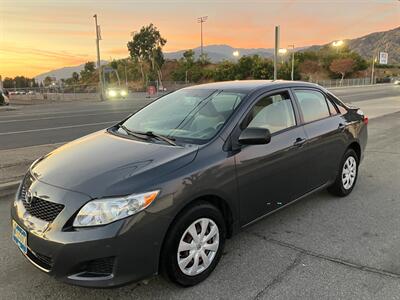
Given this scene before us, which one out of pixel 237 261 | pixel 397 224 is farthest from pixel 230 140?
pixel 397 224

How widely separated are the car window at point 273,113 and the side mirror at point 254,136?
0.23 m

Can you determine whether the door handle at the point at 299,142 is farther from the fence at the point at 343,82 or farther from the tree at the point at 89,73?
the tree at the point at 89,73

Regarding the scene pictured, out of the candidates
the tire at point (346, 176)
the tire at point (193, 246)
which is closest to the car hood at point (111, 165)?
the tire at point (193, 246)

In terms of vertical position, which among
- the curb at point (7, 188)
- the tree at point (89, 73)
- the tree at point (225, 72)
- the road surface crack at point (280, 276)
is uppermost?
the tree at point (89, 73)

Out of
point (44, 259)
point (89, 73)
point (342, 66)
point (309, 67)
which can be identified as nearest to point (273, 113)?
point (44, 259)

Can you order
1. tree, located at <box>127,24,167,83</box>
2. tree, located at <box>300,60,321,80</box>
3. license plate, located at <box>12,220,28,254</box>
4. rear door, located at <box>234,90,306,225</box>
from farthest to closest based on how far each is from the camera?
tree, located at <box>300,60,321,80</box>
tree, located at <box>127,24,167,83</box>
rear door, located at <box>234,90,306,225</box>
license plate, located at <box>12,220,28,254</box>

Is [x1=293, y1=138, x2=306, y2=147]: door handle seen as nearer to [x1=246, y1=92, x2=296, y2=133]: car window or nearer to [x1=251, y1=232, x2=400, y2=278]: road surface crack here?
[x1=246, y1=92, x2=296, y2=133]: car window

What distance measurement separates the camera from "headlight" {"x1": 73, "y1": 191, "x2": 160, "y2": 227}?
8.32 ft

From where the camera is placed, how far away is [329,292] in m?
2.91

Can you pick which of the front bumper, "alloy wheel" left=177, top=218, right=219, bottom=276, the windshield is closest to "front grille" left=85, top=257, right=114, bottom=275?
the front bumper

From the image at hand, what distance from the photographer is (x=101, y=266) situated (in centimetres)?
256

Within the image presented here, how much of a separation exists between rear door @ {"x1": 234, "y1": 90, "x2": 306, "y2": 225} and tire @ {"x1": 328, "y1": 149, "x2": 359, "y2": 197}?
98 centimetres

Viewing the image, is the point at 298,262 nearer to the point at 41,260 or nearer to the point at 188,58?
the point at 41,260

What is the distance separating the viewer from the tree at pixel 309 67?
88.8m
